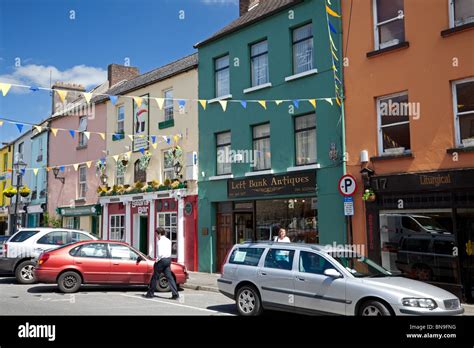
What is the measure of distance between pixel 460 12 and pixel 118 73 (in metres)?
21.3

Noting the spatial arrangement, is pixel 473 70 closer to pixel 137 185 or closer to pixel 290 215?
pixel 290 215

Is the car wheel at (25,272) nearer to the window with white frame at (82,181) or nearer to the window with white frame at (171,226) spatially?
the window with white frame at (171,226)

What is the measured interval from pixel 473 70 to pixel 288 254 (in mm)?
6874

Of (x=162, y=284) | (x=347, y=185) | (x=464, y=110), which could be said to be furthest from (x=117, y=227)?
(x=464, y=110)

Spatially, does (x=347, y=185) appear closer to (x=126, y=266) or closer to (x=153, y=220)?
(x=126, y=266)

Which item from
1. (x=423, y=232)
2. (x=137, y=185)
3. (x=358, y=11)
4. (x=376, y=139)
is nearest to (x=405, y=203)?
(x=423, y=232)

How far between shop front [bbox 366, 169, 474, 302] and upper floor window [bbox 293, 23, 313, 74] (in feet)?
15.9

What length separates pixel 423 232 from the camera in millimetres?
12953

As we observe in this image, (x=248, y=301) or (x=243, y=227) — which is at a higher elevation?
(x=243, y=227)

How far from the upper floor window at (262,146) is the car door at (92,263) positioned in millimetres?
6390

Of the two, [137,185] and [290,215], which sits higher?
[137,185]

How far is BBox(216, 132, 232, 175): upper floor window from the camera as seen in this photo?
736 inches

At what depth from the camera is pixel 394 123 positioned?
13.8m
